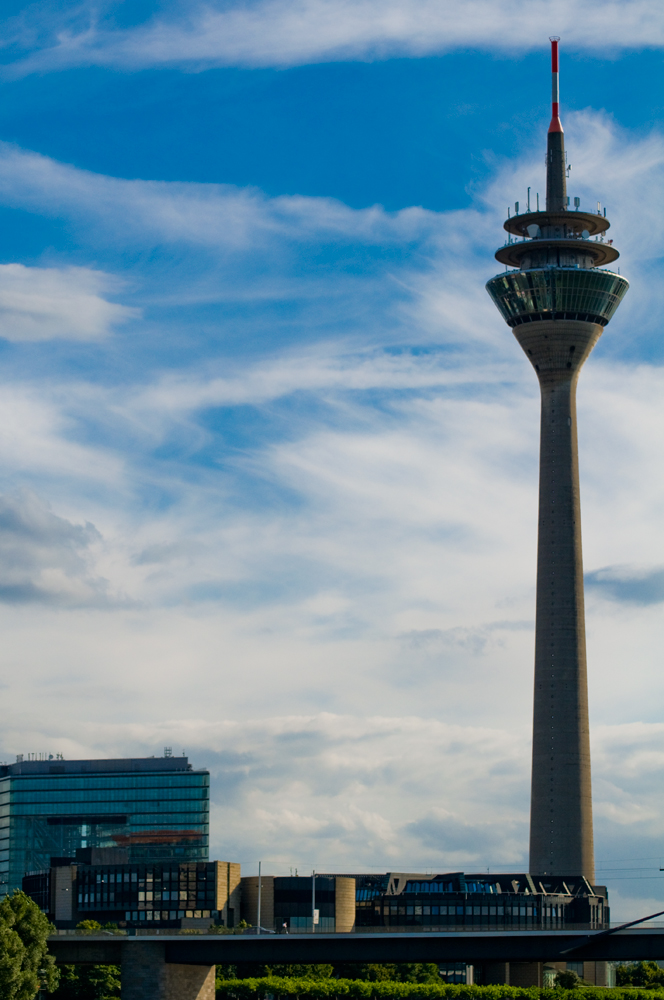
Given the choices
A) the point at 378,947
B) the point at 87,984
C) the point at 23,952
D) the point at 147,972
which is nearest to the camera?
the point at 23,952

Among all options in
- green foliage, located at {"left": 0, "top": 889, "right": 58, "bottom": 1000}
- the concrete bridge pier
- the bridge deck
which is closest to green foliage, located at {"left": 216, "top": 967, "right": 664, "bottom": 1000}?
→ the concrete bridge pier

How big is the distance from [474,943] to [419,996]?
49.8 metres

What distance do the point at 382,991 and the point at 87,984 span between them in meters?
36.9

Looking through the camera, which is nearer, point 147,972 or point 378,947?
point 378,947

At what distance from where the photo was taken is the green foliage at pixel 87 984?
18162cm

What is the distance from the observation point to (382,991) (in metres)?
183

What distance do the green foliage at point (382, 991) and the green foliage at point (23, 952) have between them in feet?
143

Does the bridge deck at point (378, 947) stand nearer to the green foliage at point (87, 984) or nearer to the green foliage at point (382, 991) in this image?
the green foliage at point (382, 991)

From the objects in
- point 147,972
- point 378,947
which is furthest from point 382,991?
point 147,972

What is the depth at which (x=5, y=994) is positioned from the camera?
13100 centimetres

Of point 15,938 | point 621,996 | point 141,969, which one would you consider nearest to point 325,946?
point 141,969

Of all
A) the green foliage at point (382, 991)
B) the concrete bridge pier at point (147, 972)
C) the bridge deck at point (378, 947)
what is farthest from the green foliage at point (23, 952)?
the green foliage at point (382, 991)

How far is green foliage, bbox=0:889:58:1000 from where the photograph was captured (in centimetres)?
13200

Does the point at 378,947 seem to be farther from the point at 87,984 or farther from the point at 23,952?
the point at 87,984
